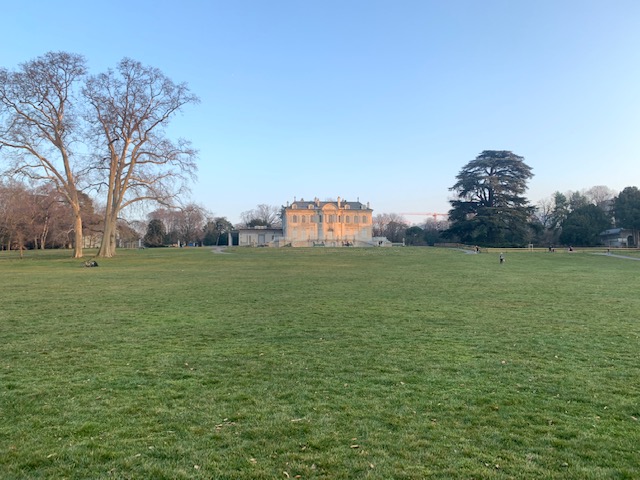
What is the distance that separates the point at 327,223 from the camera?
293 ft

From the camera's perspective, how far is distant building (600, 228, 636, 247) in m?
70.2

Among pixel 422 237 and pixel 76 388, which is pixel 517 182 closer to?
pixel 422 237

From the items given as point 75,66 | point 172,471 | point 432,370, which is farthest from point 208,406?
point 75,66

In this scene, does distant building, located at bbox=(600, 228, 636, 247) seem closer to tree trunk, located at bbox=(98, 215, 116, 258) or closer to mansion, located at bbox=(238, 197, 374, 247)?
mansion, located at bbox=(238, 197, 374, 247)

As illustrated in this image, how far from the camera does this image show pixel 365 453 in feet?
11.9

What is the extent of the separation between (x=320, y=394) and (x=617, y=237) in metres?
83.5

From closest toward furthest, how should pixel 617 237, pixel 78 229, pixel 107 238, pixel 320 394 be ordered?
pixel 320 394, pixel 78 229, pixel 107 238, pixel 617 237

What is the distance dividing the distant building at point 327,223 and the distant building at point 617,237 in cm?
Answer: 4035

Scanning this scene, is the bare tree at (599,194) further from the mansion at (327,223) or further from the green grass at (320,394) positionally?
the green grass at (320,394)

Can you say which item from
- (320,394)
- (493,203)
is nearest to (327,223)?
(493,203)

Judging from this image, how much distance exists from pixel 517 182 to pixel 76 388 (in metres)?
68.5

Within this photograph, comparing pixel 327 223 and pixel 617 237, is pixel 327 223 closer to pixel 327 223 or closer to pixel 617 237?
pixel 327 223

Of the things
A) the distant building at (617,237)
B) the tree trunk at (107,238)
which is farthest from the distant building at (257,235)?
the distant building at (617,237)

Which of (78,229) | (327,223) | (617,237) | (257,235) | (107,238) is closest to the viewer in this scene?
(78,229)
